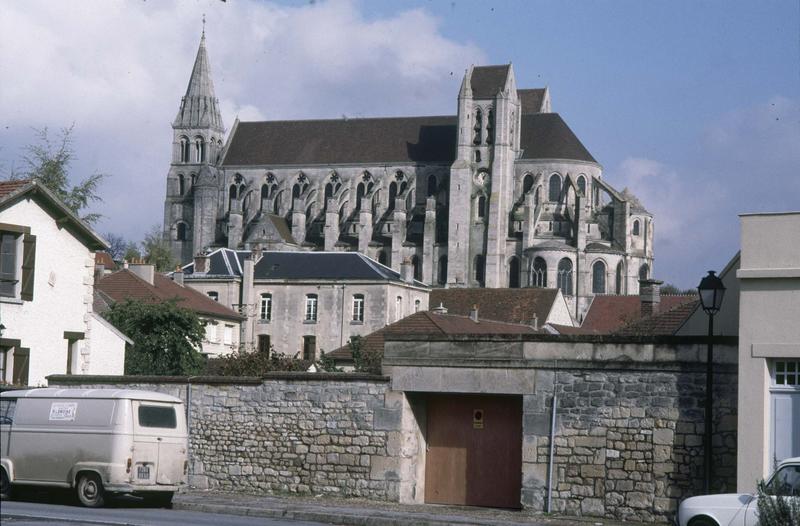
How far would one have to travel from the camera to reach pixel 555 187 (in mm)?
126312

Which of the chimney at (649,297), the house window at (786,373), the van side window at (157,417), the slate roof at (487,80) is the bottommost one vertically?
the van side window at (157,417)

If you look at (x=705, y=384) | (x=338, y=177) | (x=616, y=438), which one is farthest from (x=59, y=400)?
(x=338, y=177)

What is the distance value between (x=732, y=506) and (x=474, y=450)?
22.4ft

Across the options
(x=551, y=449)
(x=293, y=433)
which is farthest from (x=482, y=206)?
(x=551, y=449)

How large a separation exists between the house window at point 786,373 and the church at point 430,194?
95.4m

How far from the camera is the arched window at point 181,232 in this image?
138250 millimetres

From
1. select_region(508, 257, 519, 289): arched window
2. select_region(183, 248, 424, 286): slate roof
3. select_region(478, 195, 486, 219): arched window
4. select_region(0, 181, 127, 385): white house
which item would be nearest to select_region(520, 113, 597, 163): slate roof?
select_region(478, 195, 486, 219): arched window

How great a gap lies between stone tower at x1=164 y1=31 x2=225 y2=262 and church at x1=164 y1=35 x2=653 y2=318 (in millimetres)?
152

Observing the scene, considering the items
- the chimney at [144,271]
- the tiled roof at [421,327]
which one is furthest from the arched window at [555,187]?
the chimney at [144,271]

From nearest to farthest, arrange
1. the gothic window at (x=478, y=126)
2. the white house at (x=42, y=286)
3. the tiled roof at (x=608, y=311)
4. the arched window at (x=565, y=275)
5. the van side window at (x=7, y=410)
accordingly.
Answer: the van side window at (x=7, y=410) → the white house at (x=42, y=286) → the tiled roof at (x=608, y=311) → the arched window at (x=565, y=275) → the gothic window at (x=478, y=126)

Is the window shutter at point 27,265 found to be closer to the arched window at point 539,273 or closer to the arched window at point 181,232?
the arched window at point 539,273

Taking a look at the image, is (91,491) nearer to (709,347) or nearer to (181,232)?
(709,347)

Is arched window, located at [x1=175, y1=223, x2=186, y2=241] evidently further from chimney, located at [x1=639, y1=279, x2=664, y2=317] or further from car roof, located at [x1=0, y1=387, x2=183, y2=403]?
car roof, located at [x1=0, y1=387, x2=183, y2=403]

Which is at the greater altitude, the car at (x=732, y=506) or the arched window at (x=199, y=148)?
the arched window at (x=199, y=148)
